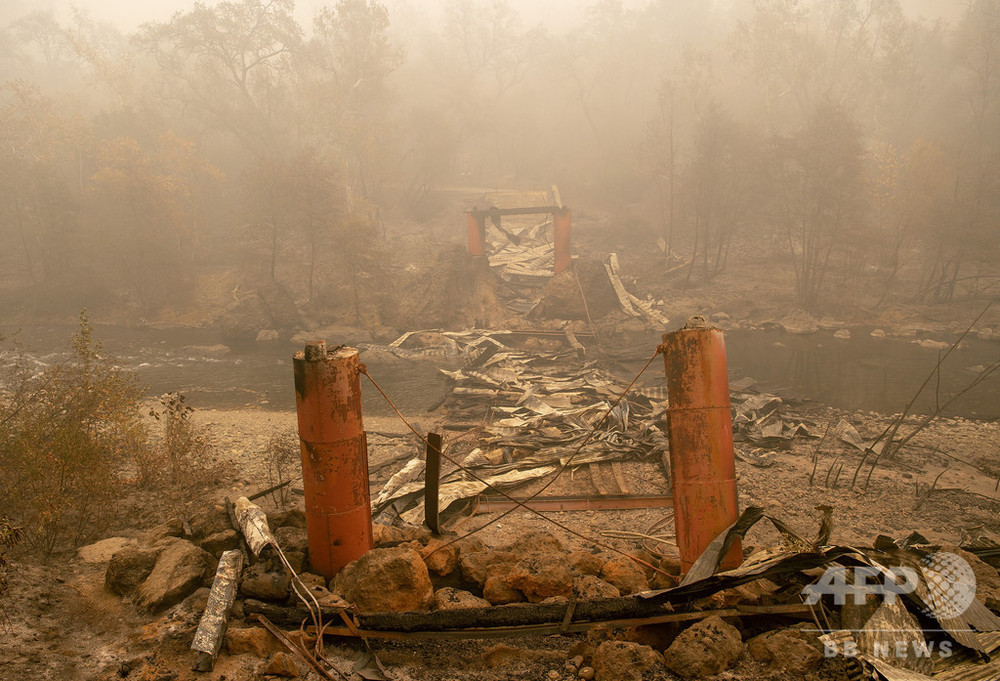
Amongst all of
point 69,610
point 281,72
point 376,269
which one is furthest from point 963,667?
point 281,72

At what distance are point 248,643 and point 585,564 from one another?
8.07 feet

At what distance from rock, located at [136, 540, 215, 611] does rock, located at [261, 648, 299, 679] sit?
112cm

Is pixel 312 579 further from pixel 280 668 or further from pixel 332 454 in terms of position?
pixel 332 454

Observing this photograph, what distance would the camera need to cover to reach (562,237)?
28.3 meters

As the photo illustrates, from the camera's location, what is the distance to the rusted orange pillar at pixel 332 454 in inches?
163

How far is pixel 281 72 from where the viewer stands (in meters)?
38.8

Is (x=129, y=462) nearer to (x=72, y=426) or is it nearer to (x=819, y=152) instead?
(x=72, y=426)

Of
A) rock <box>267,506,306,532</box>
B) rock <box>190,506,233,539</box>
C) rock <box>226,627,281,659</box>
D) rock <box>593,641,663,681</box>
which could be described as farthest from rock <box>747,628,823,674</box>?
rock <box>190,506,233,539</box>

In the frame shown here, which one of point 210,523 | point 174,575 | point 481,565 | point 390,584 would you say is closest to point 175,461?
point 210,523

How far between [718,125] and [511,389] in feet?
77.9

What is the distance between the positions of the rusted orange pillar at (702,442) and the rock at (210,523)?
3831 millimetres

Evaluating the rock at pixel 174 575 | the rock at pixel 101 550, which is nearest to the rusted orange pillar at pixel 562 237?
the rock at pixel 101 550

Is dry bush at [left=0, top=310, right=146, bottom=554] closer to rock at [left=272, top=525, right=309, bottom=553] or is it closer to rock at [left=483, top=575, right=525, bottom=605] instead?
rock at [left=272, top=525, right=309, bottom=553]

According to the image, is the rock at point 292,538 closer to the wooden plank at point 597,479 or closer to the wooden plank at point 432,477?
A: the wooden plank at point 432,477
